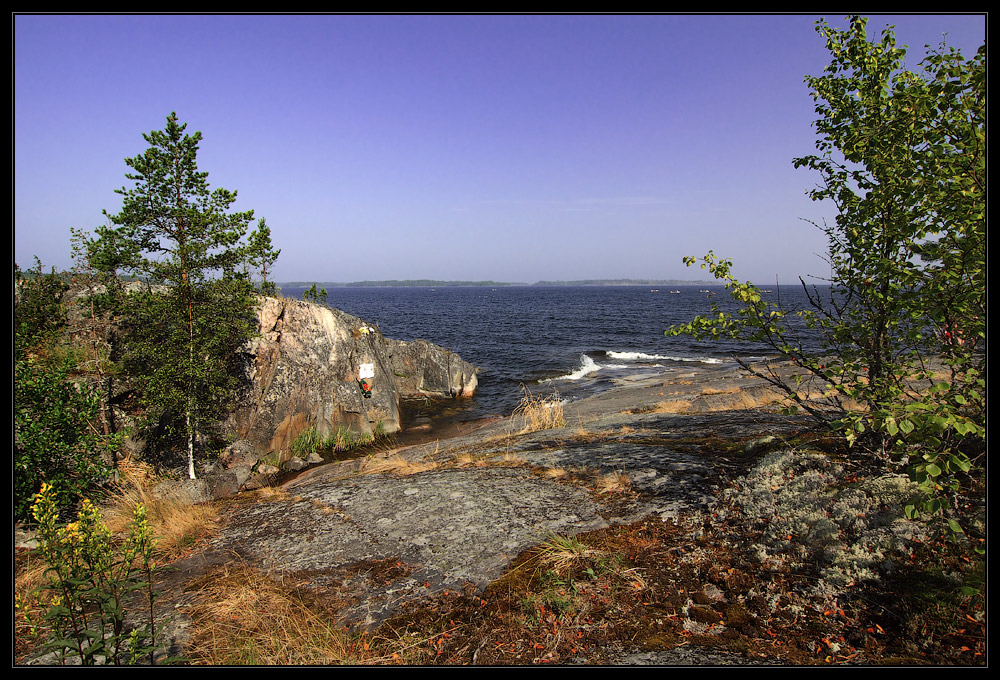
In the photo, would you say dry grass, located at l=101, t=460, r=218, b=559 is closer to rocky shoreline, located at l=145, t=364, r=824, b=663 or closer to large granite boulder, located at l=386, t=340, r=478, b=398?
rocky shoreline, located at l=145, t=364, r=824, b=663

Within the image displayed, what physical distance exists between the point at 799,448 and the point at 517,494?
4.15 meters

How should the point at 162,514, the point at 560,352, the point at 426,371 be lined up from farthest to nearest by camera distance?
1. the point at 560,352
2. the point at 426,371
3. the point at 162,514

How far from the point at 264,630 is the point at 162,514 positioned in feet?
16.7

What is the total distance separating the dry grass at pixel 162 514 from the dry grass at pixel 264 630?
1.79 m

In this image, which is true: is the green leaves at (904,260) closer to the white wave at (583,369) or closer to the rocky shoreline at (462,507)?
the rocky shoreline at (462,507)

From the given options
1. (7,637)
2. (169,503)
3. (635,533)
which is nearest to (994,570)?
(635,533)

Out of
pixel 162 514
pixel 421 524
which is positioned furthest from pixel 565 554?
pixel 162 514

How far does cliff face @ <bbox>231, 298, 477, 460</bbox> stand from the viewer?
558 inches

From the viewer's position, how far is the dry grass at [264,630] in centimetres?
384

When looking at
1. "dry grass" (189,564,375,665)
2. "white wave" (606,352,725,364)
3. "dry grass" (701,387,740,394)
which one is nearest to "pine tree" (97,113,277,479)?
"dry grass" (189,564,375,665)

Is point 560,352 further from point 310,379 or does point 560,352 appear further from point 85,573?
point 85,573

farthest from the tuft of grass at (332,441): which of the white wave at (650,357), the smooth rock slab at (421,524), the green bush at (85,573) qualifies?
the white wave at (650,357)

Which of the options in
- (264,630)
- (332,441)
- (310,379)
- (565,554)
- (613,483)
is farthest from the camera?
(332,441)

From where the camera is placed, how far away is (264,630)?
4.23 metres
